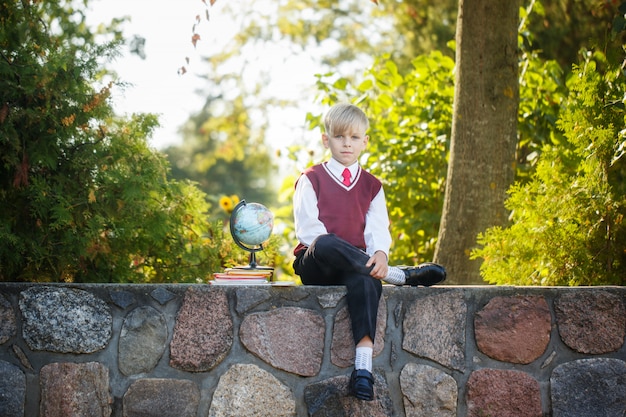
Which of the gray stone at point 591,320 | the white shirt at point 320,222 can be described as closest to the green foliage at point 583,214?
the gray stone at point 591,320

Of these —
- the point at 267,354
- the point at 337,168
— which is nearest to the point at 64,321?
the point at 267,354

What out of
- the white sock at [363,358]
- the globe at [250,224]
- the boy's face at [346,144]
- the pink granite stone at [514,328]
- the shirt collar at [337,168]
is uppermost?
the boy's face at [346,144]

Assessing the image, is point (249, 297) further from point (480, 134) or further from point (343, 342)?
point (480, 134)

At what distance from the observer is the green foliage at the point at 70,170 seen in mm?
3828

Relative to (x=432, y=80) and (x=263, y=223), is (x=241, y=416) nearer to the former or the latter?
(x=263, y=223)

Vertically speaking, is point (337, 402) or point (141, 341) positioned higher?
point (141, 341)

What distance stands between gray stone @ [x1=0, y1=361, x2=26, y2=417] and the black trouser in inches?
53.8

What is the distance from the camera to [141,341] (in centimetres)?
328

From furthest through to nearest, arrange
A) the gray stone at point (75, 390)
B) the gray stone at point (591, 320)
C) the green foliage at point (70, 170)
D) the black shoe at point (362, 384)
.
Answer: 1. the green foliage at point (70, 170)
2. the gray stone at point (591, 320)
3. the gray stone at point (75, 390)
4. the black shoe at point (362, 384)

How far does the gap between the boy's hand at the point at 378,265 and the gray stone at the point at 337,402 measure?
0.47 meters

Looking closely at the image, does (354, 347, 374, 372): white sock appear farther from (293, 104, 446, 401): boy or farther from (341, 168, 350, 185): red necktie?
(341, 168, 350, 185): red necktie

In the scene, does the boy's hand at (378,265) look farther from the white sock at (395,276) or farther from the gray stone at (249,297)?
the gray stone at (249,297)

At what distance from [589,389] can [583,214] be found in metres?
0.98

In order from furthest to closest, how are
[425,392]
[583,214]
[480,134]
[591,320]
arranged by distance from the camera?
[480,134] → [583,214] → [591,320] → [425,392]
